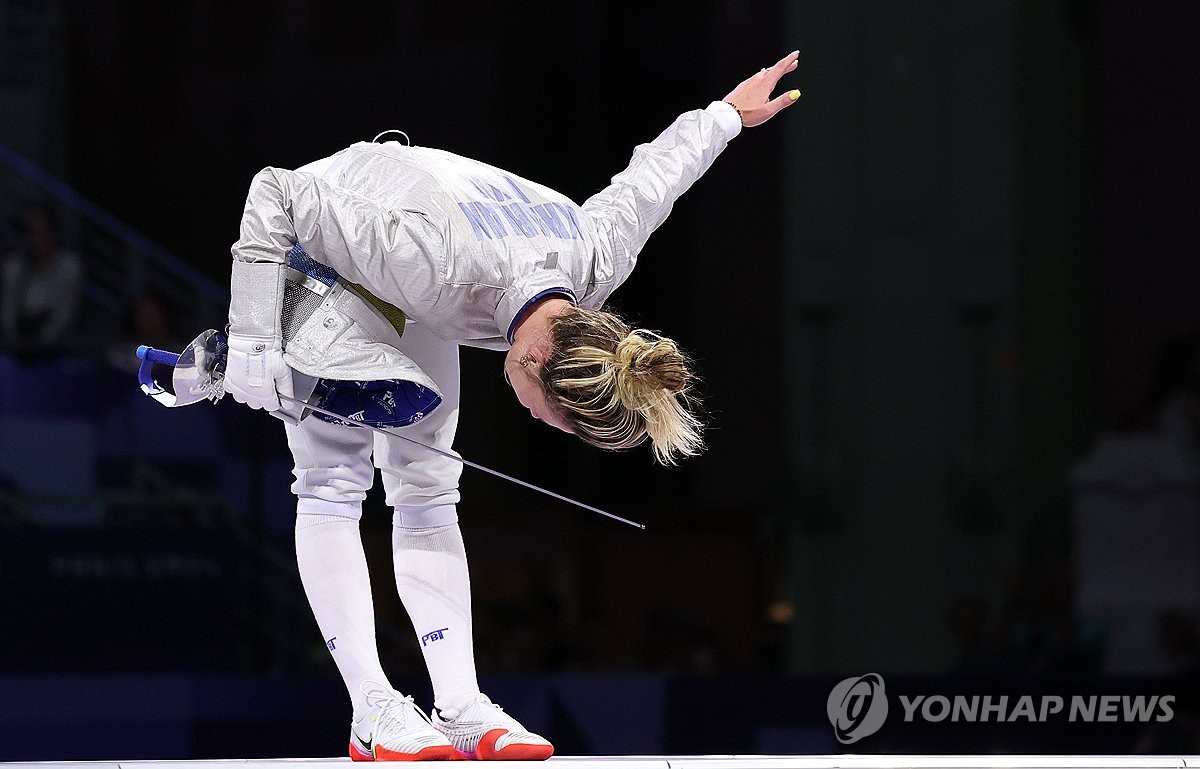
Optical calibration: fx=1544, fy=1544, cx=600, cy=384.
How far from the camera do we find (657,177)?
2123 millimetres

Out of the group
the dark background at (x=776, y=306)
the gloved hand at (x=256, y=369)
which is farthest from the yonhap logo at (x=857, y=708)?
the gloved hand at (x=256, y=369)

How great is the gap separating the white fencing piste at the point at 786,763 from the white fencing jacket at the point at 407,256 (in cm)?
50

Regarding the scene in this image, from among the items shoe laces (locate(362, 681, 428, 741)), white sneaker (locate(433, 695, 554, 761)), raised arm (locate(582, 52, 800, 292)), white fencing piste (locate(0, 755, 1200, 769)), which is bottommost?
white fencing piste (locate(0, 755, 1200, 769))

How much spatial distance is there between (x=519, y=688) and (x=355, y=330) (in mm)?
Answer: 1455

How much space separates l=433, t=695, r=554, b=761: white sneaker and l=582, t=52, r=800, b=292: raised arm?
0.60m

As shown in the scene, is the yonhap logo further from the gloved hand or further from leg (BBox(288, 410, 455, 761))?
the gloved hand

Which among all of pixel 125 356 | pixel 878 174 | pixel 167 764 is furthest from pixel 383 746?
pixel 878 174

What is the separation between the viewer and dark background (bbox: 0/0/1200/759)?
3.61 metres

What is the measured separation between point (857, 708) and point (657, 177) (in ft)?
4.83

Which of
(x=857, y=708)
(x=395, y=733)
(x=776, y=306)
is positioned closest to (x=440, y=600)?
(x=395, y=733)

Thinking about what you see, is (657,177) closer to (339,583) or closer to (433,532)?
(433,532)

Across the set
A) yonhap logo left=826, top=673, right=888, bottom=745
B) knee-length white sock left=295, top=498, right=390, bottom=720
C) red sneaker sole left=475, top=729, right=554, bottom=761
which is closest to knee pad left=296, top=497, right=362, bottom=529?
knee-length white sock left=295, top=498, right=390, bottom=720

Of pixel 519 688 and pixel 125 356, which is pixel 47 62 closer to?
pixel 125 356

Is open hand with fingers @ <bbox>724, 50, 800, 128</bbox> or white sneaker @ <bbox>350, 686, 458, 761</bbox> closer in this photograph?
white sneaker @ <bbox>350, 686, 458, 761</bbox>
